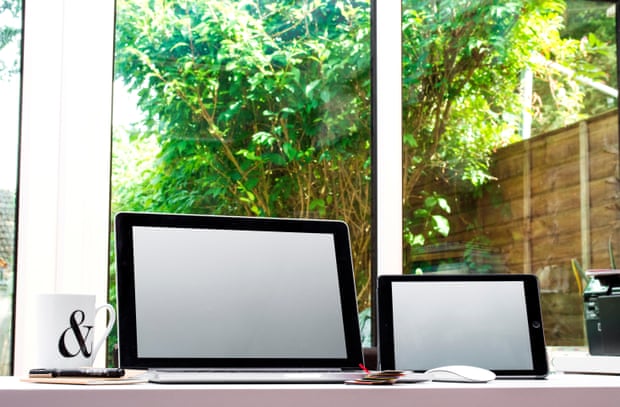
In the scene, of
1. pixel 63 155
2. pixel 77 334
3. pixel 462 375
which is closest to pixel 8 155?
pixel 63 155

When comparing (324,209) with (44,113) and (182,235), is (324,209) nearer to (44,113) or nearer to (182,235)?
(44,113)

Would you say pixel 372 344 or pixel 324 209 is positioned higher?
pixel 324 209

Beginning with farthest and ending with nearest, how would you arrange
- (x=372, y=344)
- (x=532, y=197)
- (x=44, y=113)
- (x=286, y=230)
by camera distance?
(x=532, y=197), (x=372, y=344), (x=44, y=113), (x=286, y=230)

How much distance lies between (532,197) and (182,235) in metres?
2.38

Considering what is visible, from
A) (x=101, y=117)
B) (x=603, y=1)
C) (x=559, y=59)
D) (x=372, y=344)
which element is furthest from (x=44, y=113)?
(x=603, y=1)

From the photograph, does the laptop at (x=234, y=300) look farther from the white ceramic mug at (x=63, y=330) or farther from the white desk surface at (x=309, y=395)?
the white desk surface at (x=309, y=395)

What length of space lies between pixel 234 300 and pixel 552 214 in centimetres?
241

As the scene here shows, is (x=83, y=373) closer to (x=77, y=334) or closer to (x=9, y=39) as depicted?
(x=77, y=334)

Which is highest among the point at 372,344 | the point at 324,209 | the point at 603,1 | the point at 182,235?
the point at 603,1

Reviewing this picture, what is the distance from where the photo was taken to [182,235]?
1299 millimetres

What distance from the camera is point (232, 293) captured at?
4.21 ft

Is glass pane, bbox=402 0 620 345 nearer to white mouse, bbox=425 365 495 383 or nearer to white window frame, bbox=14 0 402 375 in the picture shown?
white window frame, bbox=14 0 402 375

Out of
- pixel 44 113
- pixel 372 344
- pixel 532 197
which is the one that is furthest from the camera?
pixel 532 197

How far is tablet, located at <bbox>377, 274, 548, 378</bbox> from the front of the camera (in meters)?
1.43
